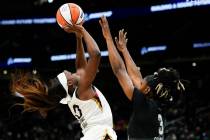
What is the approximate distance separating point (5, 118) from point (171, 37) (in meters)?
4.92

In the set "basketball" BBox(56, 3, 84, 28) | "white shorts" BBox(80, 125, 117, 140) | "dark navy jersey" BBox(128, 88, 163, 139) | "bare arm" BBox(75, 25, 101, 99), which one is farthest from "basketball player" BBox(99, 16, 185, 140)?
"basketball" BBox(56, 3, 84, 28)

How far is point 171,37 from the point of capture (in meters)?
12.7

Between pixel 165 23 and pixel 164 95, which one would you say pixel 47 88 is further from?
pixel 165 23

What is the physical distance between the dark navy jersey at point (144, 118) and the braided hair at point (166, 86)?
0.29 ft

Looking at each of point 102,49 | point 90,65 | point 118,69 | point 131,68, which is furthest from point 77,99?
point 102,49

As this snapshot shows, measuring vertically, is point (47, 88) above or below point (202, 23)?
above

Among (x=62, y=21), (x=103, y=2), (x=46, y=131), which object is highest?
(x=62, y=21)

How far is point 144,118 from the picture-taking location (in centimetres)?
378

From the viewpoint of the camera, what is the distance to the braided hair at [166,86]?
147 inches

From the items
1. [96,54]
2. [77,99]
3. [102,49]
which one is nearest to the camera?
[96,54]

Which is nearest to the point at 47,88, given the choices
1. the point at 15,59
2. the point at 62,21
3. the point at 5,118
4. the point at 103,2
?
the point at 62,21

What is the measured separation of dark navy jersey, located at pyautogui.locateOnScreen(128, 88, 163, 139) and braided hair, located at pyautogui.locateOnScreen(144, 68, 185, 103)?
9 cm

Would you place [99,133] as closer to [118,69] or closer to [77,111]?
[77,111]

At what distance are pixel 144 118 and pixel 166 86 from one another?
30cm
